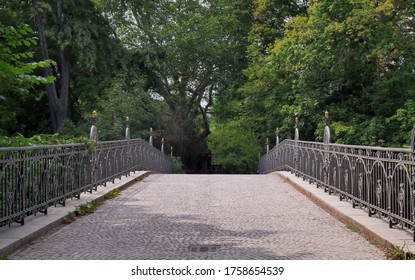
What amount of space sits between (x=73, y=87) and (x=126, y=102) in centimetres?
572

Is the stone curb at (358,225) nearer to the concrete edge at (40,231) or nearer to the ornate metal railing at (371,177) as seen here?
the ornate metal railing at (371,177)

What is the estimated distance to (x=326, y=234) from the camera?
8047 mm

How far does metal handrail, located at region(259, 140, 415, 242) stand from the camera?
7.32 meters

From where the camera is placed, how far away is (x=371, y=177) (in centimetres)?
894

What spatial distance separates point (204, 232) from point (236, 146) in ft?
107

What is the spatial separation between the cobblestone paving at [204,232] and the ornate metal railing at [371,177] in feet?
2.00

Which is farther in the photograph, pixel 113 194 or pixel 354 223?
pixel 113 194

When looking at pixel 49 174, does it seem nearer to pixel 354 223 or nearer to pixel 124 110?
pixel 354 223

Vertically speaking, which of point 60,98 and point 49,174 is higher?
point 60,98

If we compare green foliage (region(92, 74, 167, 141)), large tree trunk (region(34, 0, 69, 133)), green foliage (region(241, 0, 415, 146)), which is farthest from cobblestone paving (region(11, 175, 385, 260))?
large tree trunk (region(34, 0, 69, 133))

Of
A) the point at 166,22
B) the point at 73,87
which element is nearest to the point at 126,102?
the point at 73,87

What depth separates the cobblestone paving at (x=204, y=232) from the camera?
673 cm

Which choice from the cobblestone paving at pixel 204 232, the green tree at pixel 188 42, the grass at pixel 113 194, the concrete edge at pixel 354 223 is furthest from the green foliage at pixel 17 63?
the green tree at pixel 188 42

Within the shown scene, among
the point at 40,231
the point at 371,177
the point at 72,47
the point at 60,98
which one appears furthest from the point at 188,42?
the point at 40,231
